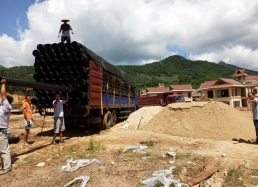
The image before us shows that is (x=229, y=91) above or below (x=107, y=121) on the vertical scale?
above

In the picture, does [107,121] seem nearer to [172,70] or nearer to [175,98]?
[175,98]

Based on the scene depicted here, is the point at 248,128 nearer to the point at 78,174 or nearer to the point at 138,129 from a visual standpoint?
the point at 138,129

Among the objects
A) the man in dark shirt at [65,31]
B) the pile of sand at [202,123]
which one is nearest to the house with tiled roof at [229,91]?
the pile of sand at [202,123]

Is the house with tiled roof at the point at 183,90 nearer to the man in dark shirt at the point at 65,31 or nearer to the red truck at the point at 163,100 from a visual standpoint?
the red truck at the point at 163,100

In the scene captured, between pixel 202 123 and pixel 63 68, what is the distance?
21.2ft

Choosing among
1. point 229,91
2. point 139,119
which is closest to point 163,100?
point 139,119

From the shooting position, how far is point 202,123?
33.3 feet

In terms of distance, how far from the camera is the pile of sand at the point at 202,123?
31.0 feet

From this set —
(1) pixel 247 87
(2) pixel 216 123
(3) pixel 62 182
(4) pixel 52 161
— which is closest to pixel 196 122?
(2) pixel 216 123

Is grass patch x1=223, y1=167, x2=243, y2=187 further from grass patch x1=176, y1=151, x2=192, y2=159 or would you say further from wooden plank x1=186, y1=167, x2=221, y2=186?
grass patch x1=176, y1=151, x2=192, y2=159

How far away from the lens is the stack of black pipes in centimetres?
880

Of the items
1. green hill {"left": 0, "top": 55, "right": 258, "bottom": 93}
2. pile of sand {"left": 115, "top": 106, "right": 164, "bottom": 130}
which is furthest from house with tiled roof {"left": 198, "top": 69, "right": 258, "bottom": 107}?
green hill {"left": 0, "top": 55, "right": 258, "bottom": 93}

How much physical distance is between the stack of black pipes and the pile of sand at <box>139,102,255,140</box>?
4232 millimetres

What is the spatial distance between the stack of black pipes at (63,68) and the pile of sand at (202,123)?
4.23m
